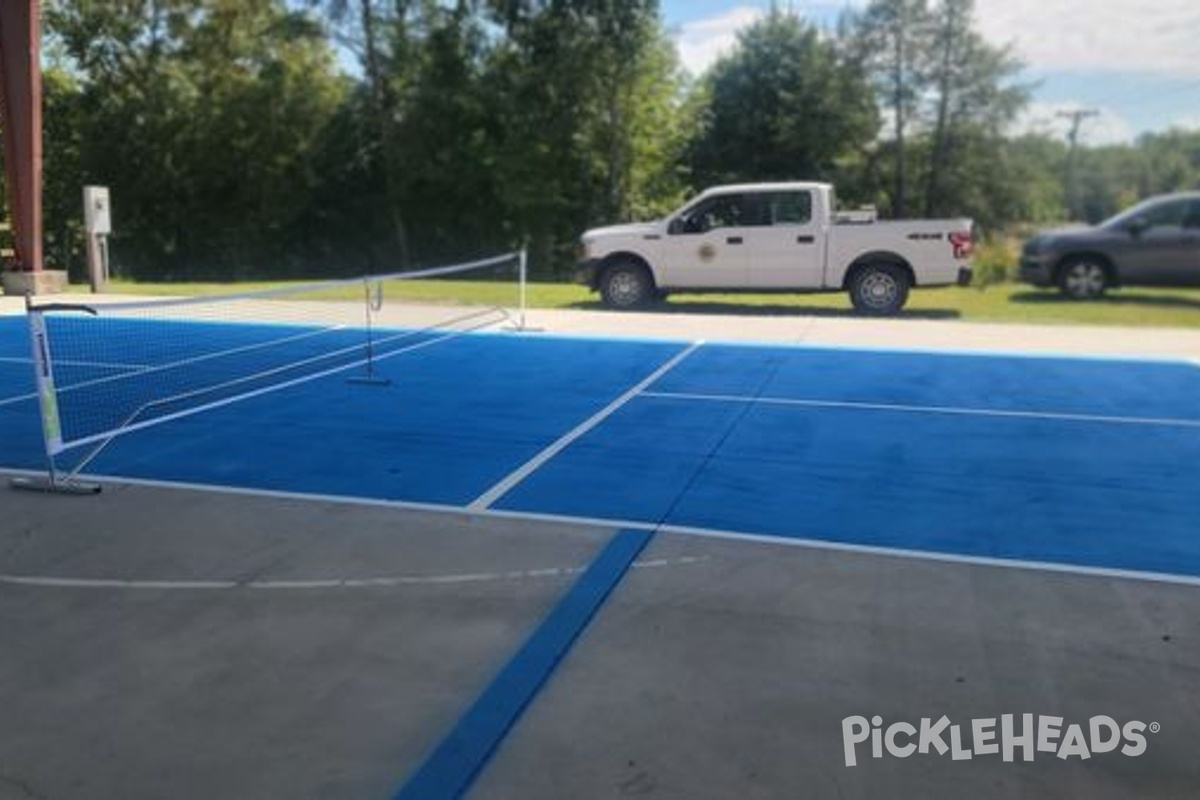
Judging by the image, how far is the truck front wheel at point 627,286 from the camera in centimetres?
1748

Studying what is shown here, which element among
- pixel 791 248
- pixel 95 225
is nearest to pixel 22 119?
pixel 95 225

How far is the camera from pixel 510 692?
3.84 metres

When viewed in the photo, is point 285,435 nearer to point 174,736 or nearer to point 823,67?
point 174,736

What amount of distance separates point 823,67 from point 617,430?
26894 mm

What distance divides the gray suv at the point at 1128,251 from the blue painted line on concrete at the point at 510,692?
51.2 ft

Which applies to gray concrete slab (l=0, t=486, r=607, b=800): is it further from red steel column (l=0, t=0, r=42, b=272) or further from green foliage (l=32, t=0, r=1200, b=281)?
green foliage (l=32, t=0, r=1200, b=281)

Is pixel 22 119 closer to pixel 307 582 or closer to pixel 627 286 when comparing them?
pixel 627 286

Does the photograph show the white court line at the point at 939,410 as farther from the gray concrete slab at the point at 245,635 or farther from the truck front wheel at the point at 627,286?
the truck front wheel at the point at 627,286

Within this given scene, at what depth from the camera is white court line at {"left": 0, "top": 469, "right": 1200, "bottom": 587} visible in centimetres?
512

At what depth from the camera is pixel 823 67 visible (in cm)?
3222

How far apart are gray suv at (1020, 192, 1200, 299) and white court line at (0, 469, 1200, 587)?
14.5 m

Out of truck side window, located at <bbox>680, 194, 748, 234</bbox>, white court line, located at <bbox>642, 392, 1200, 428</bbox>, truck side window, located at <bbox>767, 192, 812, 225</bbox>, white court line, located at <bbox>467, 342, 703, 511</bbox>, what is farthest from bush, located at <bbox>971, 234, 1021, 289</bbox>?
white court line, located at <bbox>467, 342, 703, 511</bbox>

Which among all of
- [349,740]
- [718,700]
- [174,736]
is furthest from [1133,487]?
[174,736]

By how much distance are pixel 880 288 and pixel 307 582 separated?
43.5 ft
